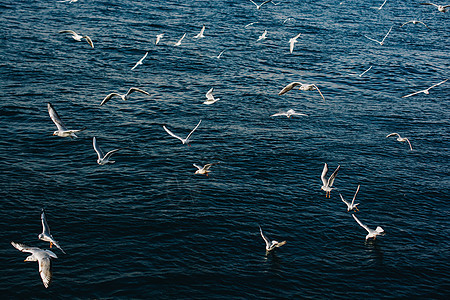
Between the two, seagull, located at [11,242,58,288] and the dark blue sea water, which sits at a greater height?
the dark blue sea water

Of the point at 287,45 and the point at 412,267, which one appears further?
the point at 287,45

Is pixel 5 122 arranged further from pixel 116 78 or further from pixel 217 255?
pixel 217 255

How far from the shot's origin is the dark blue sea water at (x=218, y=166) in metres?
22.6

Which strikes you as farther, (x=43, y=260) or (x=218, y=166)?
(x=218, y=166)

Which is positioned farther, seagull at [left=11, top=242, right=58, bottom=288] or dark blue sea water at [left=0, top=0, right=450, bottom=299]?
dark blue sea water at [left=0, top=0, right=450, bottom=299]

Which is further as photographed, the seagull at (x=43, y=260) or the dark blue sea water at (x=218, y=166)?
the dark blue sea water at (x=218, y=166)

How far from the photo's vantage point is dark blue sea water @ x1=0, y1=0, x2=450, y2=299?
22.6 m

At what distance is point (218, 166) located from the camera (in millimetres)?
31547

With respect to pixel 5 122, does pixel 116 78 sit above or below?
above

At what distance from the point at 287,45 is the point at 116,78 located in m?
22.8

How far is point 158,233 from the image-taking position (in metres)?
→ 24.9

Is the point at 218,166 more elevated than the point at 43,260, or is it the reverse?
the point at 218,166

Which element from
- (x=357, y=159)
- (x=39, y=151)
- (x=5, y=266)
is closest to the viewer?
(x=5, y=266)

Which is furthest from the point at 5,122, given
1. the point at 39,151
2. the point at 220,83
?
the point at 220,83
